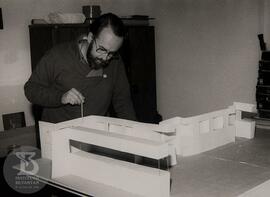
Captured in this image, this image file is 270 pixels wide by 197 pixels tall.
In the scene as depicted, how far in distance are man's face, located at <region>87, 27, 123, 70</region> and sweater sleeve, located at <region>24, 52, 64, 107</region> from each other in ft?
0.85

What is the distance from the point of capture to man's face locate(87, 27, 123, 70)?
7.50ft

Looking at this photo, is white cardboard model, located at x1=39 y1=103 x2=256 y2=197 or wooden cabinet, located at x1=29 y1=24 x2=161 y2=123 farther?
wooden cabinet, located at x1=29 y1=24 x2=161 y2=123

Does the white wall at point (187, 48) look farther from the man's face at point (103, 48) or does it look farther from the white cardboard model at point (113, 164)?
the white cardboard model at point (113, 164)

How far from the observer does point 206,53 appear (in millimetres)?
5188

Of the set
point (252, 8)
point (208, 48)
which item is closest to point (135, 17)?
point (208, 48)

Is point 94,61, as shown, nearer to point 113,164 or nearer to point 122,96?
point 122,96

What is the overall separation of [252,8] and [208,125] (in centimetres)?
292

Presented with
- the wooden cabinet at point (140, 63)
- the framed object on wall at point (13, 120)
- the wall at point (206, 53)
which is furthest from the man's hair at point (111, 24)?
the wall at point (206, 53)

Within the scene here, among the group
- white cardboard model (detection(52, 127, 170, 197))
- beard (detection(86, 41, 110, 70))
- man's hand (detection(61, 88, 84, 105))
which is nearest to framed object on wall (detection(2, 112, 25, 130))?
beard (detection(86, 41, 110, 70))

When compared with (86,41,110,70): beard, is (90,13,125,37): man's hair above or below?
above

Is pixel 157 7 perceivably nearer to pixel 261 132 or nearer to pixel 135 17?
pixel 135 17

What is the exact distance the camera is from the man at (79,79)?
242 cm

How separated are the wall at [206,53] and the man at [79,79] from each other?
254 cm

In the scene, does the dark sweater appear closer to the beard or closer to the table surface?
Answer: the beard
